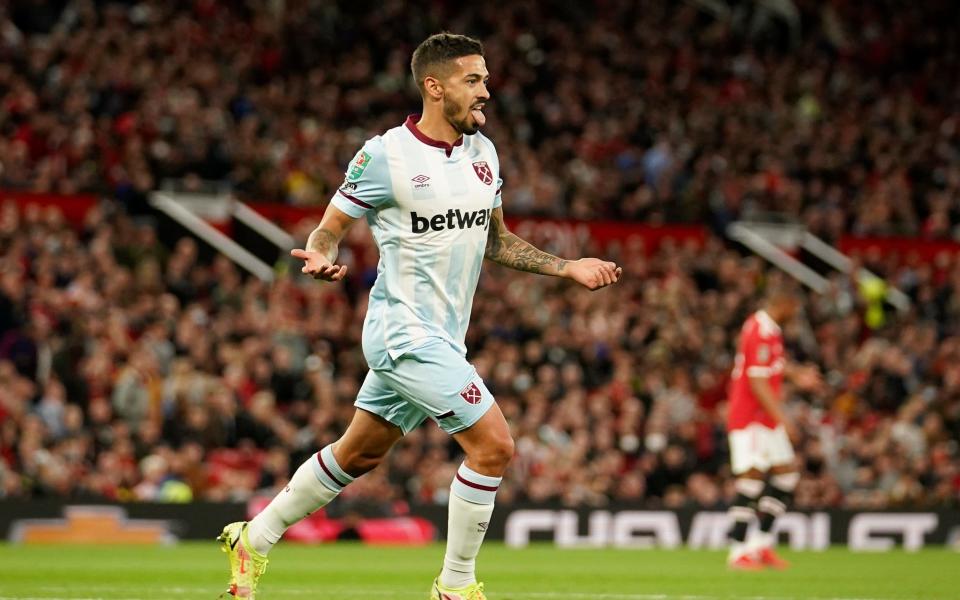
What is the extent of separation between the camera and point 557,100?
26.0 meters

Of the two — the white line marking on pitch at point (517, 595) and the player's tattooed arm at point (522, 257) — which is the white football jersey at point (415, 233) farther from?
the white line marking on pitch at point (517, 595)

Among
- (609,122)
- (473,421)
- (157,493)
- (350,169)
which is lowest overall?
(157,493)

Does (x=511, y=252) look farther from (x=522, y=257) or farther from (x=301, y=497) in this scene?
(x=301, y=497)

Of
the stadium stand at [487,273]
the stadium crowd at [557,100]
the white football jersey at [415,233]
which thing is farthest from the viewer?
the stadium crowd at [557,100]

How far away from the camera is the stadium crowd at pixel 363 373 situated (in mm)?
17250

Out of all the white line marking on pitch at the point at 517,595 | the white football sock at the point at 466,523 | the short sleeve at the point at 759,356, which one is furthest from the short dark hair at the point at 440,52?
the short sleeve at the point at 759,356

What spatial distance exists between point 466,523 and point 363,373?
475 inches

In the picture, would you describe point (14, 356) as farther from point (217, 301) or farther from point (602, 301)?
point (602, 301)

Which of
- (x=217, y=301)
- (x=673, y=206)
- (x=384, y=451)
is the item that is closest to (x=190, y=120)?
(x=217, y=301)

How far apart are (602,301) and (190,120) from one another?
19.3ft

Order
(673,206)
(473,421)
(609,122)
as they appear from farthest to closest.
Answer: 1. (609,122)
2. (673,206)
3. (473,421)

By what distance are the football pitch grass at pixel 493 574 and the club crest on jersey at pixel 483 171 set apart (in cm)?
311

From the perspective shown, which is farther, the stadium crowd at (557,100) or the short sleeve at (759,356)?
the stadium crowd at (557,100)

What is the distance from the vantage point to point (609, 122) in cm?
2586
